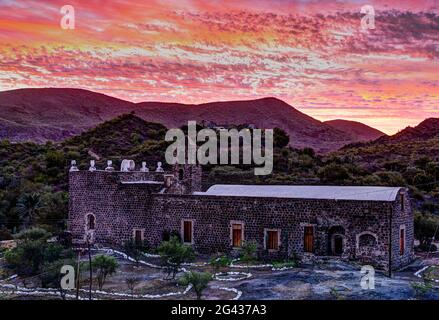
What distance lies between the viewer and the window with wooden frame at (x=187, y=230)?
2199 centimetres

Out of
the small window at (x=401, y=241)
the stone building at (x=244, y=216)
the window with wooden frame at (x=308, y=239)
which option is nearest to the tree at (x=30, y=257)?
the stone building at (x=244, y=216)

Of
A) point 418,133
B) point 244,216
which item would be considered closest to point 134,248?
point 244,216

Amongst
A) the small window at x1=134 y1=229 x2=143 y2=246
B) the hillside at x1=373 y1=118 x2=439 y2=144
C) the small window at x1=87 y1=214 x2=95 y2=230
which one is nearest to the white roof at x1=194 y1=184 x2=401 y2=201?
the small window at x1=134 y1=229 x2=143 y2=246

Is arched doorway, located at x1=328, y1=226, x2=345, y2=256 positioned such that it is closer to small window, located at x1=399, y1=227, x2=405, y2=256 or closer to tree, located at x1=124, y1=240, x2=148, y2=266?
small window, located at x1=399, y1=227, x2=405, y2=256

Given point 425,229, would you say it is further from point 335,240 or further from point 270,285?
point 270,285

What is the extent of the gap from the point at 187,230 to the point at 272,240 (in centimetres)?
331

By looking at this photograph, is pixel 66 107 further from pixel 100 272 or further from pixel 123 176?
pixel 100 272

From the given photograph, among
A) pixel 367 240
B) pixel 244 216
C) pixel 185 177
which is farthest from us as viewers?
pixel 185 177

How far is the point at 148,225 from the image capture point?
2284 centimetres

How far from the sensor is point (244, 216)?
2102 cm

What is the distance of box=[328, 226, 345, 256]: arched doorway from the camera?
19469 mm

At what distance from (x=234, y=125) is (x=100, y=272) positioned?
32456mm

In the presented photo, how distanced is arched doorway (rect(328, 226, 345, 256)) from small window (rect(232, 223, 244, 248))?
3176 millimetres
